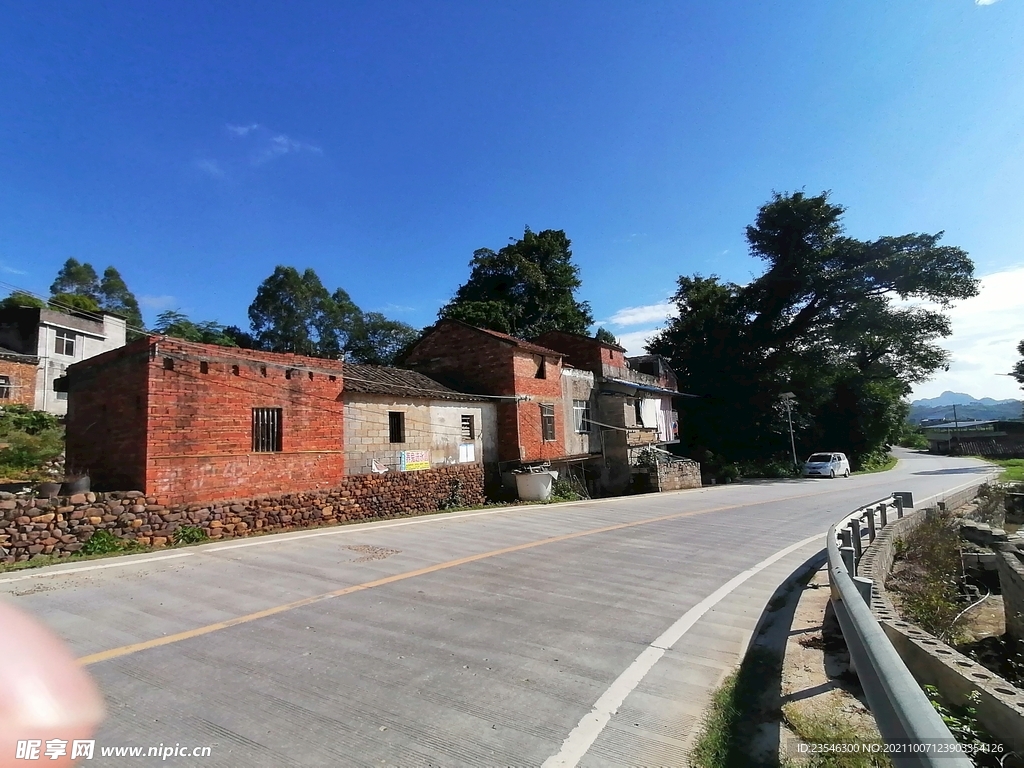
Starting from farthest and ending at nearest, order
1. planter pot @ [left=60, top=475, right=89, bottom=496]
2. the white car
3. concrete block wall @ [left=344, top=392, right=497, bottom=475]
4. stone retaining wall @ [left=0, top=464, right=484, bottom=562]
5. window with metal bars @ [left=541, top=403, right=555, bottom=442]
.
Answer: the white car < window with metal bars @ [left=541, top=403, right=555, bottom=442] < concrete block wall @ [left=344, top=392, right=497, bottom=475] < planter pot @ [left=60, top=475, right=89, bottom=496] < stone retaining wall @ [left=0, top=464, right=484, bottom=562]

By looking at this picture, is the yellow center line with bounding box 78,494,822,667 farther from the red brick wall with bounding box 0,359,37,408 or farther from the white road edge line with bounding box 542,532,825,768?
the red brick wall with bounding box 0,359,37,408

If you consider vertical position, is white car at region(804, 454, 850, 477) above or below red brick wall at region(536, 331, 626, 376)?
below

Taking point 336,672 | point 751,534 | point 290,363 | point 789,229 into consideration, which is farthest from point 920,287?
point 336,672

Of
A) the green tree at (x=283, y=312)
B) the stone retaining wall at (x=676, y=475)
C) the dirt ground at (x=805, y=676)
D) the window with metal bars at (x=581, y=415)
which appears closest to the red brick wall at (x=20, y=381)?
the green tree at (x=283, y=312)

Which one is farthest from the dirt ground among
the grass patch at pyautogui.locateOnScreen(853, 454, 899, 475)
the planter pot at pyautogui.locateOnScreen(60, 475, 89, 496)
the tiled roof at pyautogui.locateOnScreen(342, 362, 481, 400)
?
the grass patch at pyautogui.locateOnScreen(853, 454, 899, 475)

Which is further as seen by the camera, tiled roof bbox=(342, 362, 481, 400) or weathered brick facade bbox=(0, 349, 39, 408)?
weathered brick facade bbox=(0, 349, 39, 408)

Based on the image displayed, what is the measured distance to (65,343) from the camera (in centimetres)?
3005

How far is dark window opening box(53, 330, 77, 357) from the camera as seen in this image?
29.5 meters

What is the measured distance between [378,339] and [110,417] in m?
35.8

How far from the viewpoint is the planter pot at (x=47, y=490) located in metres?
9.70

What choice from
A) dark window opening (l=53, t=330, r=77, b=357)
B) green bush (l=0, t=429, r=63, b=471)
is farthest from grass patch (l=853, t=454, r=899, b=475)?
dark window opening (l=53, t=330, r=77, b=357)

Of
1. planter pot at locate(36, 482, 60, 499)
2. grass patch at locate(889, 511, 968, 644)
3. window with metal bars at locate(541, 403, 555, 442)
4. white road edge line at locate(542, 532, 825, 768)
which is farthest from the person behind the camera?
window with metal bars at locate(541, 403, 555, 442)

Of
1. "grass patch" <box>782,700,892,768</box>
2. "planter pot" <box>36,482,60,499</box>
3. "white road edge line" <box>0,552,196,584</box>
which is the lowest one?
"grass patch" <box>782,700,892,768</box>

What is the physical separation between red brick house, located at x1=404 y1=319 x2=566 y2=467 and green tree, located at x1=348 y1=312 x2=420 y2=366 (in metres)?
23.4
